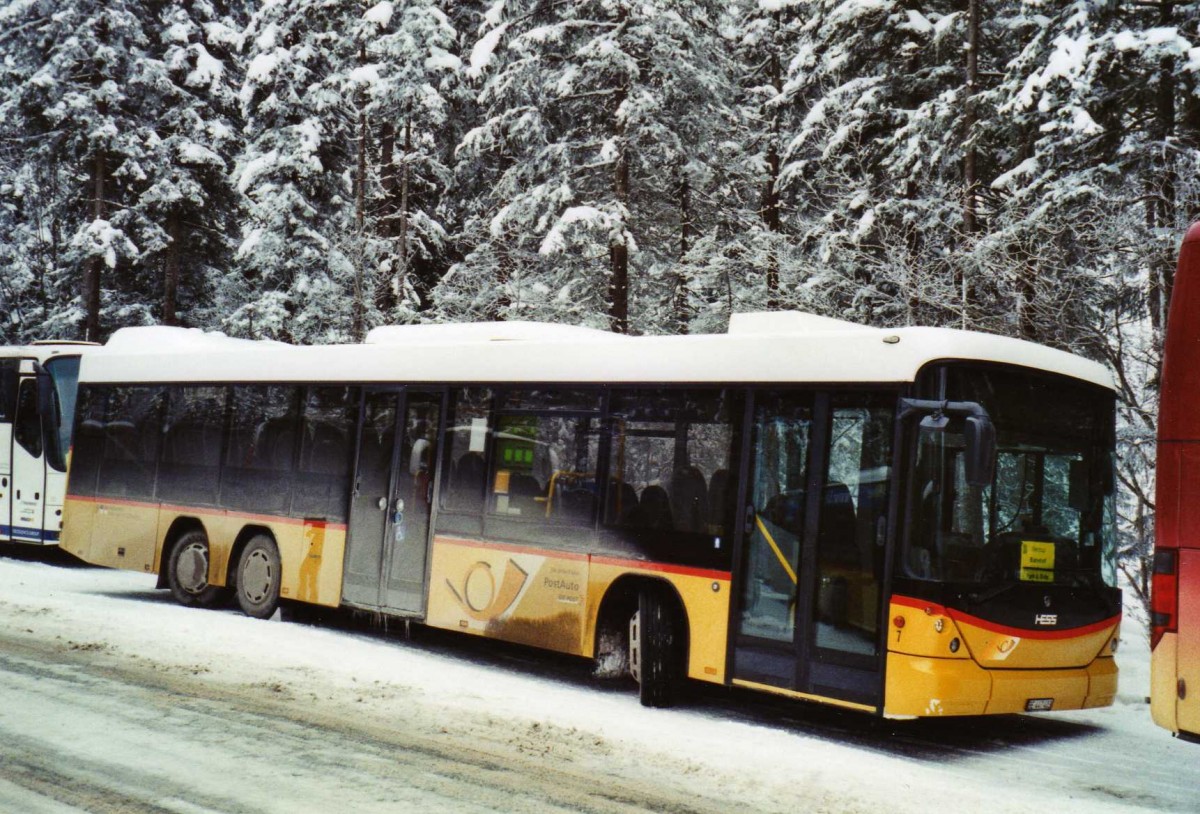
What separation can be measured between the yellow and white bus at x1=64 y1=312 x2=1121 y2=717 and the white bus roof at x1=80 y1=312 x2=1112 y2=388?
0.08ft

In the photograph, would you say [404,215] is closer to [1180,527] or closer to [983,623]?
[983,623]

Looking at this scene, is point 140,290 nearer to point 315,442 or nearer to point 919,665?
point 315,442

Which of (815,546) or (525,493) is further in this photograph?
(525,493)

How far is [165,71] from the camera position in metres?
31.1

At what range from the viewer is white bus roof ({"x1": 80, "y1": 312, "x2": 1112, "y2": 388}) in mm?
8656

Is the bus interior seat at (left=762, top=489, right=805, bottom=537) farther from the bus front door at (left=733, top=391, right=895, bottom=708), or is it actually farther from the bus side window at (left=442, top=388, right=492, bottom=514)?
the bus side window at (left=442, top=388, right=492, bottom=514)

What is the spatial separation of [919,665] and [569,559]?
11.1 feet

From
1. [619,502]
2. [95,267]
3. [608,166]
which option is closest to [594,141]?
[608,166]

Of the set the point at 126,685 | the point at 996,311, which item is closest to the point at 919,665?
the point at 126,685

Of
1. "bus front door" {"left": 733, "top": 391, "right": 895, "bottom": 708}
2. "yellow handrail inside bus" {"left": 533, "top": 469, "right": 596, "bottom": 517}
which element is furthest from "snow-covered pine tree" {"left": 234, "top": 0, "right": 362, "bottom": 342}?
"bus front door" {"left": 733, "top": 391, "right": 895, "bottom": 708}

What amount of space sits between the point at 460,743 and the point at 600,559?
2668 mm

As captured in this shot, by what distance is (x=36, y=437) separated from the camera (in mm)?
19156

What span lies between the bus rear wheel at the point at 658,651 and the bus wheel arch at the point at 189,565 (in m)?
6.51

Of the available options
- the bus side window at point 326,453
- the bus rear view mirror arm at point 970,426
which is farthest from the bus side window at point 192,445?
the bus rear view mirror arm at point 970,426
